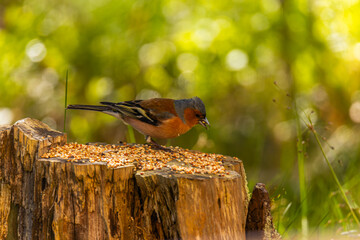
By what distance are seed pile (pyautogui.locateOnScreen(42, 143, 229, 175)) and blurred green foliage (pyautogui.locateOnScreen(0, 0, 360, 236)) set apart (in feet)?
7.74

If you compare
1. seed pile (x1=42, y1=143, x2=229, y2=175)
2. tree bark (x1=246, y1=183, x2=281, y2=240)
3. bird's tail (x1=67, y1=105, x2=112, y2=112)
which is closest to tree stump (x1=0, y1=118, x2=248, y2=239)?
seed pile (x1=42, y1=143, x2=229, y2=175)

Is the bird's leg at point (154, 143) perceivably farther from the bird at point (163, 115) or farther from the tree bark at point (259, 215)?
the tree bark at point (259, 215)

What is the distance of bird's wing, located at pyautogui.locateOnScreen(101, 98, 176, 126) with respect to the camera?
443 centimetres

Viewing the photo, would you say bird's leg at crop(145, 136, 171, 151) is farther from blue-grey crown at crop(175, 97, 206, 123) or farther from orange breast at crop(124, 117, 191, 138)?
blue-grey crown at crop(175, 97, 206, 123)

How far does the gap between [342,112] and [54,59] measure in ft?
14.8

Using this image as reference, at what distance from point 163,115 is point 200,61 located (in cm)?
248

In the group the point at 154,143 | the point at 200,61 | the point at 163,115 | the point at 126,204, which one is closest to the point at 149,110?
the point at 163,115

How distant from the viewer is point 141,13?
7.24m

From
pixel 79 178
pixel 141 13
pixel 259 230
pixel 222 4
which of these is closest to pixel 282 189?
pixel 259 230

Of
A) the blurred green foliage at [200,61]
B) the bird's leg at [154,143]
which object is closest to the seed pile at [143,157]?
the bird's leg at [154,143]

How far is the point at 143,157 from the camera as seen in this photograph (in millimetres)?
3639

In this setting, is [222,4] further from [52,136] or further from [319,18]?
[52,136]

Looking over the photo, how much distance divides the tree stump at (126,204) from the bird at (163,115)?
1.20m

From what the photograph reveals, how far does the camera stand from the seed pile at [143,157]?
10.9 ft
